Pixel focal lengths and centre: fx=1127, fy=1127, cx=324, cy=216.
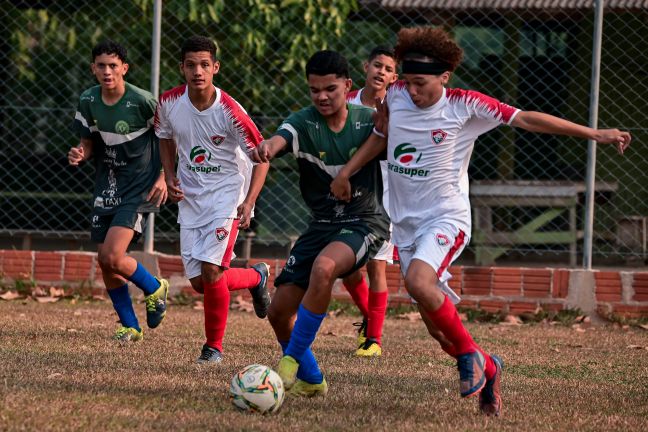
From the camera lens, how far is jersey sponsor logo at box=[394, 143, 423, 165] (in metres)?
5.26

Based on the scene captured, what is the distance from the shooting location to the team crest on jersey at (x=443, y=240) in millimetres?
5049

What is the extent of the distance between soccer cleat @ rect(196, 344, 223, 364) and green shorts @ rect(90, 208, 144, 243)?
1183mm

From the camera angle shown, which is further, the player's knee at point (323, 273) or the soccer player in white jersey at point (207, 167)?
the soccer player in white jersey at point (207, 167)

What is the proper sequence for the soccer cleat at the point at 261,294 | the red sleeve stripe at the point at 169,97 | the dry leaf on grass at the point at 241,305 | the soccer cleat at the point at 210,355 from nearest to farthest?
the soccer cleat at the point at 210,355 < the red sleeve stripe at the point at 169,97 < the soccer cleat at the point at 261,294 < the dry leaf on grass at the point at 241,305

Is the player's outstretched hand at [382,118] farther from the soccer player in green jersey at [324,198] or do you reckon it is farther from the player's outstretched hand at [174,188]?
A: the player's outstretched hand at [174,188]

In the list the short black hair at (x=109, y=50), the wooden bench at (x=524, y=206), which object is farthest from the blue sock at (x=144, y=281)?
the wooden bench at (x=524, y=206)

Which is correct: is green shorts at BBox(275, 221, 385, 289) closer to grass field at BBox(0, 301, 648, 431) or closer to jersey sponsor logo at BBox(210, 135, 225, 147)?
grass field at BBox(0, 301, 648, 431)

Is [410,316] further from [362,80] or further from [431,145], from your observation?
[431,145]

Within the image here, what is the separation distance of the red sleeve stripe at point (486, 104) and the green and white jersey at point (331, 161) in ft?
1.47

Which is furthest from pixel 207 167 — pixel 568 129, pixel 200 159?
pixel 568 129

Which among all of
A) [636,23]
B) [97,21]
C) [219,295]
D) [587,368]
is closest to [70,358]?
[219,295]

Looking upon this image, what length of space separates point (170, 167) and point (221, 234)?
1.71ft

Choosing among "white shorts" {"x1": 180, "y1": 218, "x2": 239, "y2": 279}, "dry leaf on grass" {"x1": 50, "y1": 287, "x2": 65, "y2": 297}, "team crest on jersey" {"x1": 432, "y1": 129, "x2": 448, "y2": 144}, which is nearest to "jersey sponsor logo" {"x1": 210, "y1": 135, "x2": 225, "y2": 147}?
"white shorts" {"x1": 180, "y1": 218, "x2": 239, "y2": 279}

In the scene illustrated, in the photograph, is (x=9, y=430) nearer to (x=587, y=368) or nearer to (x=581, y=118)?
(x=587, y=368)
